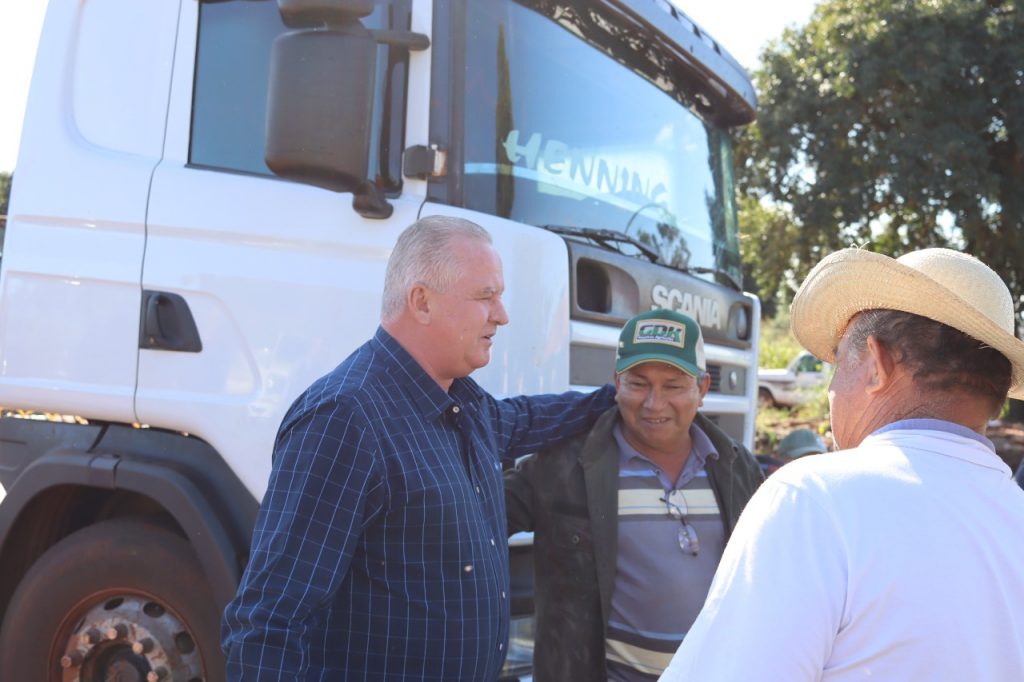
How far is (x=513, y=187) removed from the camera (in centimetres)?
284

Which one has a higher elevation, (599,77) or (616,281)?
(599,77)

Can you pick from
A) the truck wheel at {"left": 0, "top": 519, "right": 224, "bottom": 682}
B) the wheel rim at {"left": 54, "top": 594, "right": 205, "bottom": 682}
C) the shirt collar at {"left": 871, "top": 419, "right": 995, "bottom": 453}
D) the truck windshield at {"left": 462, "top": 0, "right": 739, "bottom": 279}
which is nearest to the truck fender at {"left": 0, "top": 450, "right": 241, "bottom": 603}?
the truck wheel at {"left": 0, "top": 519, "right": 224, "bottom": 682}

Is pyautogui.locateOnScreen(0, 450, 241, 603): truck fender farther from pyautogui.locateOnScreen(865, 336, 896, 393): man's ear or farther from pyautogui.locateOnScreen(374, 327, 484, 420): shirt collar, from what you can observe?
pyautogui.locateOnScreen(865, 336, 896, 393): man's ear

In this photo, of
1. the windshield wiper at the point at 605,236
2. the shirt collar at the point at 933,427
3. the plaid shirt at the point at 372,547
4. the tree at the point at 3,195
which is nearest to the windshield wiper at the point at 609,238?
the windshield wiper at the point at 605,236

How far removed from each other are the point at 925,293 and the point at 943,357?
9cm

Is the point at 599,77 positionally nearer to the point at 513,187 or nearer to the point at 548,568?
the point at 513,187

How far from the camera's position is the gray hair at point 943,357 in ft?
4.45

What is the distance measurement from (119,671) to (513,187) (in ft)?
5.90

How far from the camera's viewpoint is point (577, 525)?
2406mm

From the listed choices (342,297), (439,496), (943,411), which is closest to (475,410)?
(439,496)

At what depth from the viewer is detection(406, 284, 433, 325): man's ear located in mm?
2043

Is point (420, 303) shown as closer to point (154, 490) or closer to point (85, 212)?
point (154, 490)

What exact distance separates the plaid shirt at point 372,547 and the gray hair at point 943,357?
90 cm

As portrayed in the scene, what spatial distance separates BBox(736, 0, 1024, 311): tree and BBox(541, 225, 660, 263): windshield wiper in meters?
10.4
